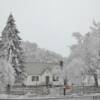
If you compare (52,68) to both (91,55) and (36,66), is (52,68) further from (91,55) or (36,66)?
(91,55)

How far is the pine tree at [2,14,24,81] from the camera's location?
140 feet

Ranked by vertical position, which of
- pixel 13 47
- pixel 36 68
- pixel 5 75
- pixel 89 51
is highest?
pixel 13 47

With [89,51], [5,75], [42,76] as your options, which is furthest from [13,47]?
[42,76]

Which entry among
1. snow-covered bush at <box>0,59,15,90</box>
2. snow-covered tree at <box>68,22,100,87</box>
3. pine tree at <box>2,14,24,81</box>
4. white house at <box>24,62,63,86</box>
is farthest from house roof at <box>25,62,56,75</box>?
snow-covered bush at <box>0,59,15,90</box>

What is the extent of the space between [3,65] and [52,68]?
25400 millimetres

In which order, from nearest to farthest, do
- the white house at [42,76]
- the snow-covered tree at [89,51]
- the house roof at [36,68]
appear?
1. the snow-covered tree at [89,51]
2. the white house at [42,76]
3. the house roof at [36,68]

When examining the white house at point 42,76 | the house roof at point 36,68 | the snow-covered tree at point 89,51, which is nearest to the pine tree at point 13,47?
the snow-covered tree at point 89,51

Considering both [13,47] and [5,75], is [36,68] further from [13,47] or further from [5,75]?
[5,75]

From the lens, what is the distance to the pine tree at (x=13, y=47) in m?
42.7

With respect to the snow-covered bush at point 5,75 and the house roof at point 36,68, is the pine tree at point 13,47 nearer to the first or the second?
the snow-covered bush at point 5,75

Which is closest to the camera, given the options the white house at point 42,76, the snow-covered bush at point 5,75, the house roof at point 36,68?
the snow-covered bush at point 5,75

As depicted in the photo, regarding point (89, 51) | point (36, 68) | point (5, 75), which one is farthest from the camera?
point (36, 68)

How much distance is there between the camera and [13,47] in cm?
4353

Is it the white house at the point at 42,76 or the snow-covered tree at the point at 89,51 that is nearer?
the snow-covered tree at the point at 89,51
